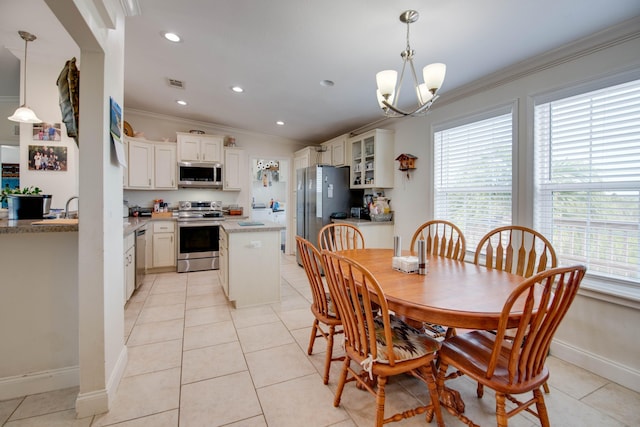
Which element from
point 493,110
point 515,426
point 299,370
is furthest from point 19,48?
point 515,426

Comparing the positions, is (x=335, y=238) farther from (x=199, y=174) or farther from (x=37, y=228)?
A: (x=199, y=174)

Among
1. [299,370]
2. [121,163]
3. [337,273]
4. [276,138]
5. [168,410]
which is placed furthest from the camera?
[276,138]

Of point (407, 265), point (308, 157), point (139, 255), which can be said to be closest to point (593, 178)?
point (407, 265)

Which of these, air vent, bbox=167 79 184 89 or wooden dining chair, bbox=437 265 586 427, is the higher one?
air vent, bbox=167 79 184 89

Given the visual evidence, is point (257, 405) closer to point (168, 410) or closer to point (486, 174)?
point (168, 410)

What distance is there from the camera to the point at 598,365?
6.51 ft

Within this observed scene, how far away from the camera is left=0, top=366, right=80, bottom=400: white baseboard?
5.42 feet

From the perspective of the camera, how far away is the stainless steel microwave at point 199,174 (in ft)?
15.6

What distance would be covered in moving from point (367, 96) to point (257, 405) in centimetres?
328

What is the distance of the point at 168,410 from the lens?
5.20ft

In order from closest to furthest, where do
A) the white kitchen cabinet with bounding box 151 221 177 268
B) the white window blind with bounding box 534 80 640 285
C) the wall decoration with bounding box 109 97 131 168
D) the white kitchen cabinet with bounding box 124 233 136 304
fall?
the wall decoration with bounding box 109 97 131 168 → the white window blind with bounding box 534 80 640 285 → the white kitchen cabinet with bounding box 124 233 136 304 → the white kitchen cabinet with bounding box 151 221 177 268

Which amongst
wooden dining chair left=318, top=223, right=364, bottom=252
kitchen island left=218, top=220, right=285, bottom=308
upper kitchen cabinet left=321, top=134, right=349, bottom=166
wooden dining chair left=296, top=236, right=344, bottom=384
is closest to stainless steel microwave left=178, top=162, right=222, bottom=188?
upper kitchen cabinet left=321, top=134, right=349, bottom=166

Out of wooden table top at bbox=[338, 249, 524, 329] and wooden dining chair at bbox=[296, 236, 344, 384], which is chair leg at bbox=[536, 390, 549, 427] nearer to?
wooden table top at bbox=[338, 249, 524, 329]

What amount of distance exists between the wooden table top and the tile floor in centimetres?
74
